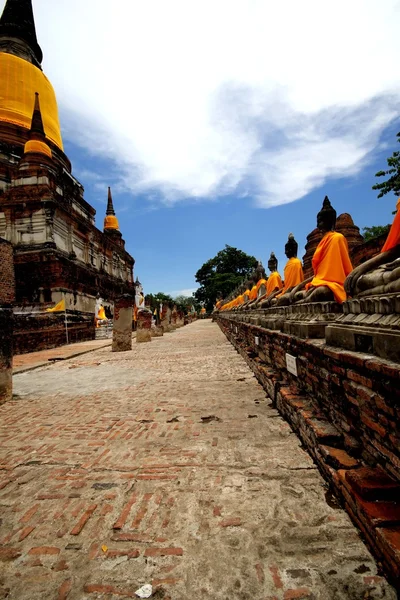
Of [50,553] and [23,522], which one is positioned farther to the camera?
[23,522]

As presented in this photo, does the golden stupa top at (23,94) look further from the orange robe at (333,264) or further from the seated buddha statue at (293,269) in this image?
the orange robe at (333,264)

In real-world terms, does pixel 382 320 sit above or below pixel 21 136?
below

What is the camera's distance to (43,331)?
12.4 meters

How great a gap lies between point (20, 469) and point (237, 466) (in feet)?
5.68

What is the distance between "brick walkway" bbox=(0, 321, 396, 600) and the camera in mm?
1458

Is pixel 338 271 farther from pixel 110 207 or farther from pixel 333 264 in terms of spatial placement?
pixel 110 207

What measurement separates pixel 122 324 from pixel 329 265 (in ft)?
27.5

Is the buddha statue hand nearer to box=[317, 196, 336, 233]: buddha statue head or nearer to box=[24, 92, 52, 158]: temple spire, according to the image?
box=[317, 196, 336, 233]: buddha statue head

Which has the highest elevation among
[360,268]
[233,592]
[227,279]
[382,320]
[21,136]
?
[21,136]

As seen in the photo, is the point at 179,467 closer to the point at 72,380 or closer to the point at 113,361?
the point at 72,380

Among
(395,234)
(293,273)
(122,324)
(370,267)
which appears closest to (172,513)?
(370,267)

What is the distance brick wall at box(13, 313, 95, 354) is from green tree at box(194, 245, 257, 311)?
136ft

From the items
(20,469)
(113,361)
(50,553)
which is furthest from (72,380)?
(50,553)

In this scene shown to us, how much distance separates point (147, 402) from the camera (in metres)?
4.34
